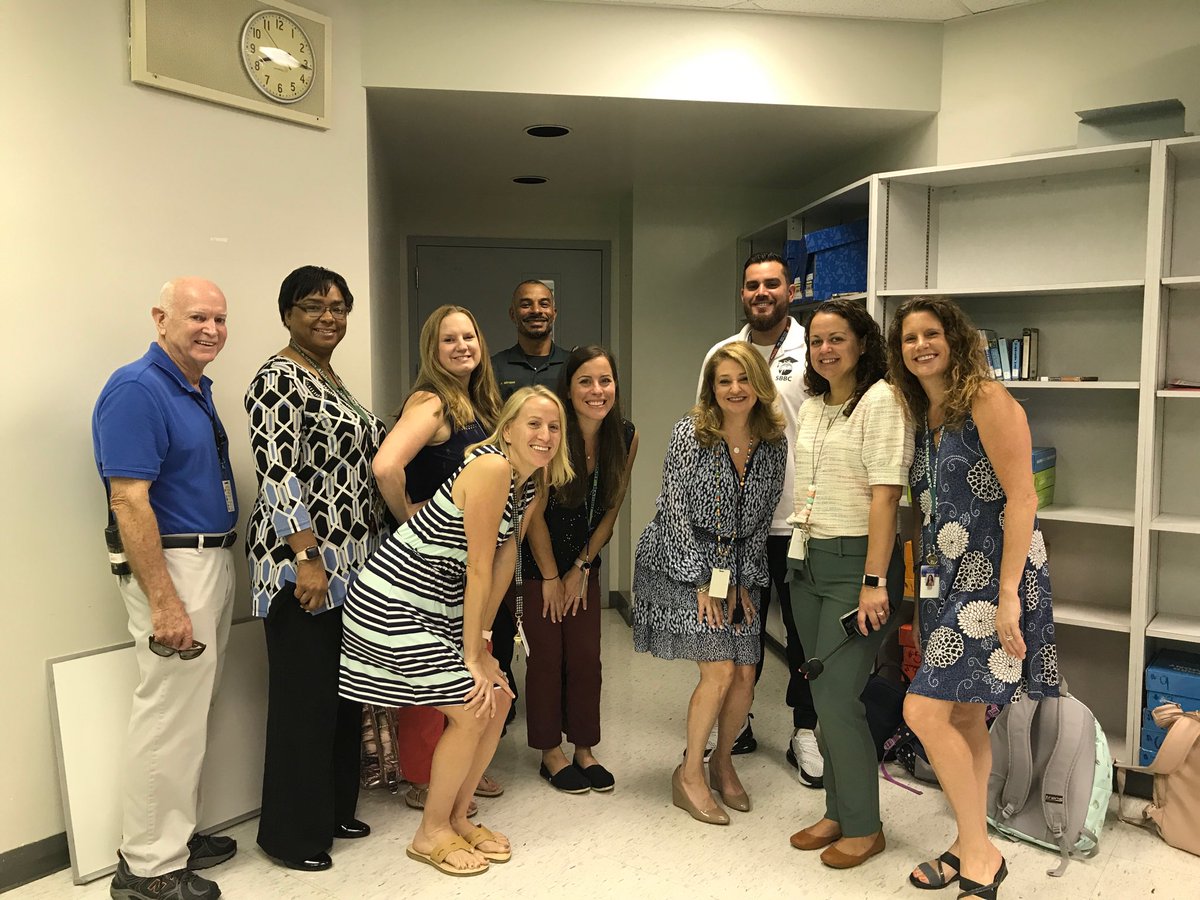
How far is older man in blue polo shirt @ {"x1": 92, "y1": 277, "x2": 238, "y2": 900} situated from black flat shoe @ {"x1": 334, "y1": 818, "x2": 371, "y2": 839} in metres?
Result: 0.40

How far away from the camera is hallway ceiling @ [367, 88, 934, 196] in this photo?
3504mm

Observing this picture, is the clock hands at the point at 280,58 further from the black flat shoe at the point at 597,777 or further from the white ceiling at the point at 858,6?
the black flat shoe at the point at 597,777

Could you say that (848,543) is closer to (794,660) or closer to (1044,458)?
(794,660)

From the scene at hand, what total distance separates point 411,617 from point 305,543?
358 millimetres

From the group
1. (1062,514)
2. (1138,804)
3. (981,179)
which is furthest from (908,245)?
(1138,804)

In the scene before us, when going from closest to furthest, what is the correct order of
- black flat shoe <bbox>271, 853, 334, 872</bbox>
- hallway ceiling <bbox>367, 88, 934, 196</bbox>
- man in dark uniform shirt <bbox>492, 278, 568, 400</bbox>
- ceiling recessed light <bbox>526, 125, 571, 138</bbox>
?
1. black flat shoe <bbox>271, 853, 334, 872</bbox>
2. man in dark uniform shirt <bbox>492, 278, 568, 400</bbox>
3. hallway ceiling <bbox>367, 88, 934, 196</bbox>
4. ceiling recessed light <bbox>526, 125, 571, 138</bbox>

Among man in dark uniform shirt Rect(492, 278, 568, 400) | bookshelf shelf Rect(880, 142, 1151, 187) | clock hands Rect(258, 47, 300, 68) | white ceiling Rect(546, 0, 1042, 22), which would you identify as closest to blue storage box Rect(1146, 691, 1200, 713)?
bookshelf shelf Rect(880, 142, 1151, 187)

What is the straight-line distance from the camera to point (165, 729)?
2365 mm

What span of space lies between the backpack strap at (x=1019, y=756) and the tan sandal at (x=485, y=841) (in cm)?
151

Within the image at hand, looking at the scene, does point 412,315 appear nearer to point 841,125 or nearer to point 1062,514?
point 841,125

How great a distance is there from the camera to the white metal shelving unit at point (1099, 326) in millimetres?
2900

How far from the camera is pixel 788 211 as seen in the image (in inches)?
203

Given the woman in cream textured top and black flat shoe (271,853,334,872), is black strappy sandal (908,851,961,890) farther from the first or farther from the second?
black flat shoe (271,853,334,872)

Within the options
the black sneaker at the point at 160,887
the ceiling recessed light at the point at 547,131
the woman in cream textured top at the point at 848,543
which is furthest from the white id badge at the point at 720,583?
the ceiling recessed light at the point at 547,131
